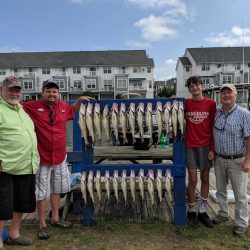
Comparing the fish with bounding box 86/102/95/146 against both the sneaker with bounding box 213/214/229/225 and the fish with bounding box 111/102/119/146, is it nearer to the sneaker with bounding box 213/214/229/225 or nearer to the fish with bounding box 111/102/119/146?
the fish with bounding box 111/102/119/146

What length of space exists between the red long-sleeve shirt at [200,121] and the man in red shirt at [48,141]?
181 centimetres

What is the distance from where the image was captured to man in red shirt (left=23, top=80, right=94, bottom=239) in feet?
14.6

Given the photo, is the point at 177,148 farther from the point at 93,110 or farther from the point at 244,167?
the point at 93,110

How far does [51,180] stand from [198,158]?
7.14 feet

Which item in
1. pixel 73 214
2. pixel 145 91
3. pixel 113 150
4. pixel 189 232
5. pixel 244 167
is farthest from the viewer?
pixel 145 91

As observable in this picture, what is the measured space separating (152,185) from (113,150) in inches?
65.9

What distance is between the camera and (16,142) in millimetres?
3891

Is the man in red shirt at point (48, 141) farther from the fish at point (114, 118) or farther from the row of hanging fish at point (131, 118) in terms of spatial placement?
the fish at point (114, 118)

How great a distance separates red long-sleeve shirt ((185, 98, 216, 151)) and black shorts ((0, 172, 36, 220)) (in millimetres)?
2294

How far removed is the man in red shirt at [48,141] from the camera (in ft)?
14.6

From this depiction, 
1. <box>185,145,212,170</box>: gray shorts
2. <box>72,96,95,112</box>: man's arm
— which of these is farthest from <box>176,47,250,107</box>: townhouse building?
<box>72,96,95,112</box>: man's arm

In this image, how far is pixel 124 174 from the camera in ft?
15.4

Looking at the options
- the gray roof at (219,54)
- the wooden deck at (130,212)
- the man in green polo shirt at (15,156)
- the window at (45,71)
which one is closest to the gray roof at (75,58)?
the window at (45,71)

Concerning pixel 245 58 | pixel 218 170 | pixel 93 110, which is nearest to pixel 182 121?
pixel 218 170
